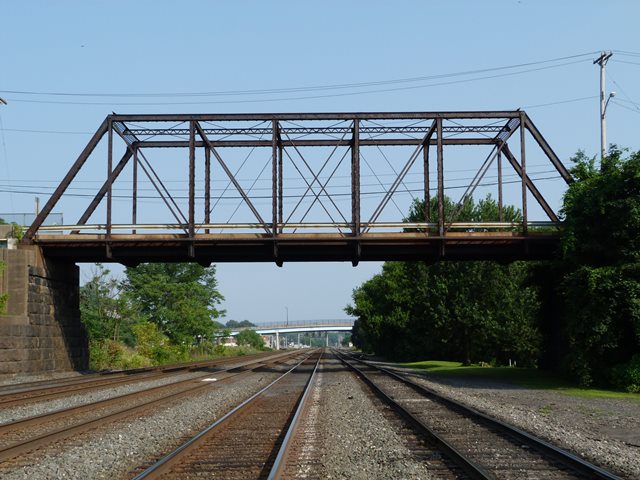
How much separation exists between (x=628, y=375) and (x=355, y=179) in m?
13.8

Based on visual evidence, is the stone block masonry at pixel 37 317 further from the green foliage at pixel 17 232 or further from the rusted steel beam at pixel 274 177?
the rusted steel beam at pixel 274 177

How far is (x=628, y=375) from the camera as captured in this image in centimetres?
2386

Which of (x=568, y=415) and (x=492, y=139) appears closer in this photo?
(x=568, y=415)

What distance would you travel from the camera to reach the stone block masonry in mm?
29172

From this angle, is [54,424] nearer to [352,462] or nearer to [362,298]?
[352,462]

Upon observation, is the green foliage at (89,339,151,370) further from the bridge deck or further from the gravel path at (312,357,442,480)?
the gravel path at (312,357,442,480)

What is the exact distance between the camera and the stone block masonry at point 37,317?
29.2 meters

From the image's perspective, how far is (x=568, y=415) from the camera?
54.2ft

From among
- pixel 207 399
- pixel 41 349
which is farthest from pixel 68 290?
pixel 207 399

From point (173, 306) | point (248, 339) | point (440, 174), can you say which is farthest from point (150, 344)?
point (248, 339)

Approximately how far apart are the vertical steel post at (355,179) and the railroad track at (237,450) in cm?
1457

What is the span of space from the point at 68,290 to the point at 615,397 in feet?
84.2

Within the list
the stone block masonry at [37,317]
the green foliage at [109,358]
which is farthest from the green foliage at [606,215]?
the green foliage at [109,358]

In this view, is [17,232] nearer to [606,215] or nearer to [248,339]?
[606,215]
